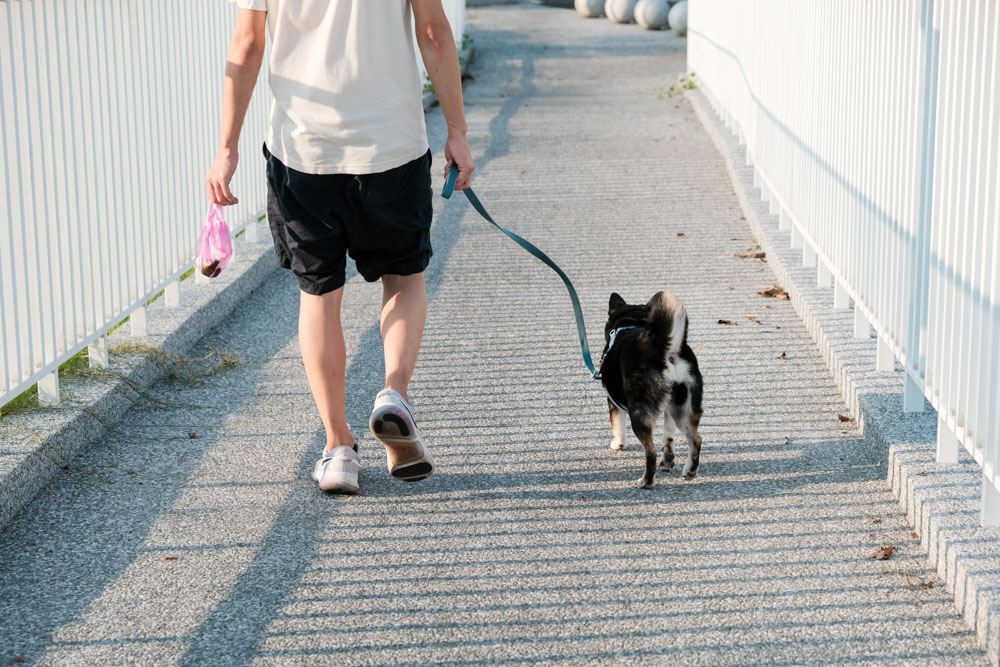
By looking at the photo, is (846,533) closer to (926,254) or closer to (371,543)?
(926,254)

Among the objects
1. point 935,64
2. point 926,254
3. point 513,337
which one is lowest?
point 513,337

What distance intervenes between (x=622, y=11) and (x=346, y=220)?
84.5 ft

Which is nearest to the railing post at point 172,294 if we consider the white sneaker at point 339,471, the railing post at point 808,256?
the white sneaker at point 339,471

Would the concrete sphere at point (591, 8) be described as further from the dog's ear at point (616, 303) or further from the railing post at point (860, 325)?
the dog's ear at point (616, 303)

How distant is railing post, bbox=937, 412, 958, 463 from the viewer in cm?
429

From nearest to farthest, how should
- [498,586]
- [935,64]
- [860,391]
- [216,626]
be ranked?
[216,626] → [498,586] → [935,64] → [860,391]

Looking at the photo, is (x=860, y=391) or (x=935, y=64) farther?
(x=860, y=391)

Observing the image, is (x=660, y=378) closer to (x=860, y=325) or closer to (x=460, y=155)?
(x=460, y=155)

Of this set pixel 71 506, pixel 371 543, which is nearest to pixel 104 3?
Result: pixel 71 506

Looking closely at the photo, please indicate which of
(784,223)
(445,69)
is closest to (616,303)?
(445,69)

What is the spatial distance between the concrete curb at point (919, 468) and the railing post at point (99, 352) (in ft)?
10.9

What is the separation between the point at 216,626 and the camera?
3.59 meters

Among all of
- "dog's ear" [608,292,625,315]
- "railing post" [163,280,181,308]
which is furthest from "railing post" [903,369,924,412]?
"railing post" [163,280,181,308]

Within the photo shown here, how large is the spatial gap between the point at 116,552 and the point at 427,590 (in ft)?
3.55
